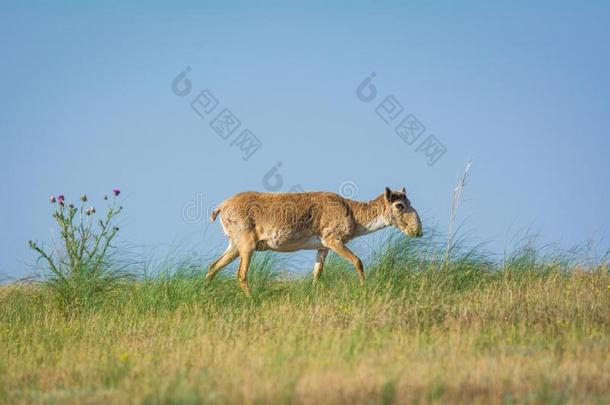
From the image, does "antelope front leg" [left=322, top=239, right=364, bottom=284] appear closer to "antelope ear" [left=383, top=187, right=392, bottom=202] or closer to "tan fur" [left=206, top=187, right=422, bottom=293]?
"tan fur" [left=206, top=187, right=422, bottom=293]

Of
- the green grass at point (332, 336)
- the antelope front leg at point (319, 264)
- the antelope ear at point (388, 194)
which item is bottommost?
the green grass at point (332, 336)

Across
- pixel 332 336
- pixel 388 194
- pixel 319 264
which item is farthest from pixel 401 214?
pixel 332 336

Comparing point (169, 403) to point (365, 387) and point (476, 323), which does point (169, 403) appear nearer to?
point (365, 387)

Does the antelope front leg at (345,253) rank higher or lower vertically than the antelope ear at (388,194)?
lower

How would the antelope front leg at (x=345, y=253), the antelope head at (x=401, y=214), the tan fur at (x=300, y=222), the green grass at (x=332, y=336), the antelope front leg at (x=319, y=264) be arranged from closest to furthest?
the green grass at (x=332, y=336)
the antelope front leg at (x=345, y=253)
the tan fur at (x=300, y=222)
the antelope front leg at (x=319, y=264)
the antelope head at (x=401, y=214)

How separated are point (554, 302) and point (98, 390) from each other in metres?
8.14

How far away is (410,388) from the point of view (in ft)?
25.0

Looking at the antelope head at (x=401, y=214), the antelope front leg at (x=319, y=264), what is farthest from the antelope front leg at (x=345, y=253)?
the antelope head at (x=401, y=214)

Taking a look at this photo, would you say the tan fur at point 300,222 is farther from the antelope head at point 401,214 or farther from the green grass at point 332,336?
the green grass at point 332,336

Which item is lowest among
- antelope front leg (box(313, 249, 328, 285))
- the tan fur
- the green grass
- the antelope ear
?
the green grass

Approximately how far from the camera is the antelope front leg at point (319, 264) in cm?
1630

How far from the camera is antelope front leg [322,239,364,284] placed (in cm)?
1555

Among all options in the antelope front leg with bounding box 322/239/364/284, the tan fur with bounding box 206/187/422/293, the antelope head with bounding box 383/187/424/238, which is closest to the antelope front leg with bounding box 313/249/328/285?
the tan fur with bounding box 206/187/422/293

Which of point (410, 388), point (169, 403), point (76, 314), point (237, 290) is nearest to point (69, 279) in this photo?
point (76, 314)
